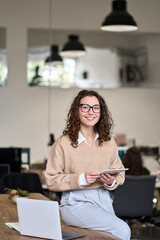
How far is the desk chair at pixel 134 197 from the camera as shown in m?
5.36

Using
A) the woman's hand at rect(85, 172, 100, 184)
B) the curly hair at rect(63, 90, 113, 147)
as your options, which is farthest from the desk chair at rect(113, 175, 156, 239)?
the woman's hand at rect(85, 172, 100, 184)

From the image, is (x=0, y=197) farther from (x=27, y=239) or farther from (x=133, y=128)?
(x=133, y=128)

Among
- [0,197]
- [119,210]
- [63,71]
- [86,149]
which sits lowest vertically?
[119,210]

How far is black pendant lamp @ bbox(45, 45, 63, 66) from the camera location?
29.4 ft

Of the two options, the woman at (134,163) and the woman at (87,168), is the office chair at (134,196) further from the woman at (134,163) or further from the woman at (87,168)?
the woman at (87,168)

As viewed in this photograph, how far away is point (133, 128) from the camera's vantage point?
30.9ft

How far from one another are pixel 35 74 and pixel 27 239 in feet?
21.4

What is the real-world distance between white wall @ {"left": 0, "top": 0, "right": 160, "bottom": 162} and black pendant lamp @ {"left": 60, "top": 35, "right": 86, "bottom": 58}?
301 mm

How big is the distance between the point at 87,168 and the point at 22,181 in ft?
7.46

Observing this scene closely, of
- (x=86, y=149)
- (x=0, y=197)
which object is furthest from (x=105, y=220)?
(x=0, y=197)

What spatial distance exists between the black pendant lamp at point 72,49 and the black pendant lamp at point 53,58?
5.0 inches

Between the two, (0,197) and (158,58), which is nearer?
(0,197)

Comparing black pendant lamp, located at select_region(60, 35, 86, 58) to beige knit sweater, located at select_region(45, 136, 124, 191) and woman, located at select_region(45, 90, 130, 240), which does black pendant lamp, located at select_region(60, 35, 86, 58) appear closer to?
woman, located at select_region(45, 90, 130, 240)

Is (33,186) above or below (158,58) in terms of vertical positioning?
below
